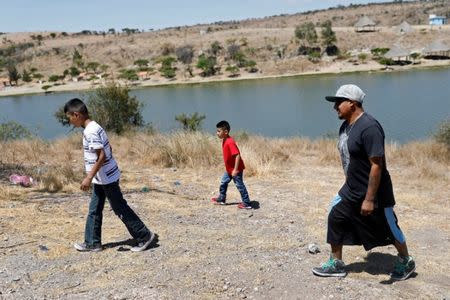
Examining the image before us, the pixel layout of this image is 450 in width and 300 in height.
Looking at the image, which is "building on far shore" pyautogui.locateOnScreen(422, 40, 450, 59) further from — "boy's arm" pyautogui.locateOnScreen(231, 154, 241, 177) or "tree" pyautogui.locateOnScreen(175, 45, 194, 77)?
"boy's arm" pyautogui.locateOnScreen(231, 154, 241, 177)

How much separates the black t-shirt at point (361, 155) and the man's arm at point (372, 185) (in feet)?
0.20

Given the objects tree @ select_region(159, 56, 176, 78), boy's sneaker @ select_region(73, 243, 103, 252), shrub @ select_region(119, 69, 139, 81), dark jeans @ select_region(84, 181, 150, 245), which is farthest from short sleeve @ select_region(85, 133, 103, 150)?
shrub @ select_region(119, 69, 139, 81)

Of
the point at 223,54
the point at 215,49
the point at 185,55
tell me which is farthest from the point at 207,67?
the point at 215,49

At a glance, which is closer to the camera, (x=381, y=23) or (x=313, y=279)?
(x=313, y=279)

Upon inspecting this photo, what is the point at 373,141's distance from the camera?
4.01 metres

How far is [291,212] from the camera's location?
7.15m

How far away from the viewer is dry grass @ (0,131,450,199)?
9680 millimetres

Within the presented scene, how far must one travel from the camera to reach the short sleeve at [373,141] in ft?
13.1

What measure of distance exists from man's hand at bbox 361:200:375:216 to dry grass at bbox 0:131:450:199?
560cm

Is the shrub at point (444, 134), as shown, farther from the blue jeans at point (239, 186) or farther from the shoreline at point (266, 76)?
the shoreline at point (266, 76)

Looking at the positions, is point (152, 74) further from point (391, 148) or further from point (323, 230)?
point (323, 230)

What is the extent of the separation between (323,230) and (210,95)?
35.4 metres

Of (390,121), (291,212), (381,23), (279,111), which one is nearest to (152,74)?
(279,111)

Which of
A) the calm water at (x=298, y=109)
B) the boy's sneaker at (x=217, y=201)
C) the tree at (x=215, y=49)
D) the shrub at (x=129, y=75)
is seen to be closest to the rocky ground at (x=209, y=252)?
the boy's sneaker at (x=217, y=201)
